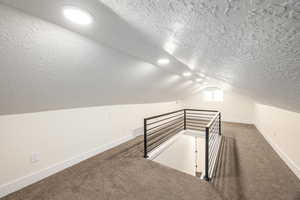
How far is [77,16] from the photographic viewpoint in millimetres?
911

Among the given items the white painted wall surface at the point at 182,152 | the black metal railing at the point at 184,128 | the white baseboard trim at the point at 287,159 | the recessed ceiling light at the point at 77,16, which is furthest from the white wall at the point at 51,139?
the white baseboard trim at the point at 287,159

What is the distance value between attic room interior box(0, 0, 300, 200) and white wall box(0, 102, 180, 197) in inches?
0.5

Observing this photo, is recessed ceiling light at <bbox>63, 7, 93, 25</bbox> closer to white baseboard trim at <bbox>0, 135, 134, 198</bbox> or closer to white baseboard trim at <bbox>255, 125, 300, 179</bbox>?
white baseboard trim at <bbox>0, 135, 134, 198</bbox>

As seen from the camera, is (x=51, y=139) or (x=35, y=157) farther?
(x=51, y=139)

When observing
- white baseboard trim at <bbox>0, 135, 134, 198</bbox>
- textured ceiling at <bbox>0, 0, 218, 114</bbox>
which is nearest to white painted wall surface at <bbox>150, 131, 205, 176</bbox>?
white baseboard trim at <bbox>0, 135, 134, 198</bbox>

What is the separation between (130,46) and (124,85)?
1022 mm

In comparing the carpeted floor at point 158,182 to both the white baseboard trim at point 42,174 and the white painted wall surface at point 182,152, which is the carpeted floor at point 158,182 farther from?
the white painted wall surface at point 182,152

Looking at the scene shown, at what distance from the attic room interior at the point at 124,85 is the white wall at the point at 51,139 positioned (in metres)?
0.01

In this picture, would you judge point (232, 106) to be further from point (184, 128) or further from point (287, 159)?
point (287, 159)

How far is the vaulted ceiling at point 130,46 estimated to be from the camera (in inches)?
14.4

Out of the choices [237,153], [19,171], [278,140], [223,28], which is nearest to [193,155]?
[237,153]

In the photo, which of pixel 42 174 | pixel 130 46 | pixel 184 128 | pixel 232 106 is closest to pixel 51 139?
pixel 42 174

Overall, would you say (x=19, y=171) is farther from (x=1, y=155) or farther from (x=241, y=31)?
(x=241, y=31)

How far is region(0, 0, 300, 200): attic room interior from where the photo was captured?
47 centimetres
